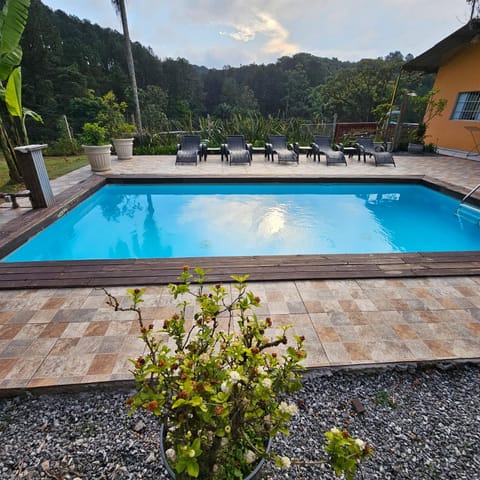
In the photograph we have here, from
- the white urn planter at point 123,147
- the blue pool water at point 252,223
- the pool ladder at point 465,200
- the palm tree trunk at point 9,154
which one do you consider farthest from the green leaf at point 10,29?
the pool ladder at point 465,200

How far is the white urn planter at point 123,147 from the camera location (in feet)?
30.9

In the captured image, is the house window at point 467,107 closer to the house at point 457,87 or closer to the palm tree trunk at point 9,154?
the house at point 457,87

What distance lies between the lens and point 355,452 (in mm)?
864

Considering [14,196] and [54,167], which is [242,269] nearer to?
[14,196]

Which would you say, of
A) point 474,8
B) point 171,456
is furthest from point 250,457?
point 474,8

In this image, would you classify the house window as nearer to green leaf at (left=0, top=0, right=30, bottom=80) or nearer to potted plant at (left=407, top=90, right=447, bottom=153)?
potted plant at (left=407, top=90, right=447, bottom=153)

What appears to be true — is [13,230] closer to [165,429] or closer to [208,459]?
[165,429]

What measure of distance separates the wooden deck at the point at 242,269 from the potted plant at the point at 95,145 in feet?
16.8

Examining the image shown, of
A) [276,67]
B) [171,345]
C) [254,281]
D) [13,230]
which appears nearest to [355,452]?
[171,345]

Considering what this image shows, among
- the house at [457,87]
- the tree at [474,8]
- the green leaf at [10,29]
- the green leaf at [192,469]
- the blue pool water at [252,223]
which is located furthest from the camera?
the house at [457,87]

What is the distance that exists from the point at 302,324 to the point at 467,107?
12934mm

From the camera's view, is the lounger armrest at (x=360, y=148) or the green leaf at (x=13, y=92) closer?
the green leaf at (x=13, y=92)

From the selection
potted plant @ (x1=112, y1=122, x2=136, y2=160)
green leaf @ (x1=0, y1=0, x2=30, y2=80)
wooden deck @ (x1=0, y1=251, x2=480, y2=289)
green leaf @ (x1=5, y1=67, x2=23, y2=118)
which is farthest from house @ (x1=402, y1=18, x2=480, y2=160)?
green leaf @ (x1=5, y1=67, x2=23, y2=118)

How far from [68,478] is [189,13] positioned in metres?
16.9
